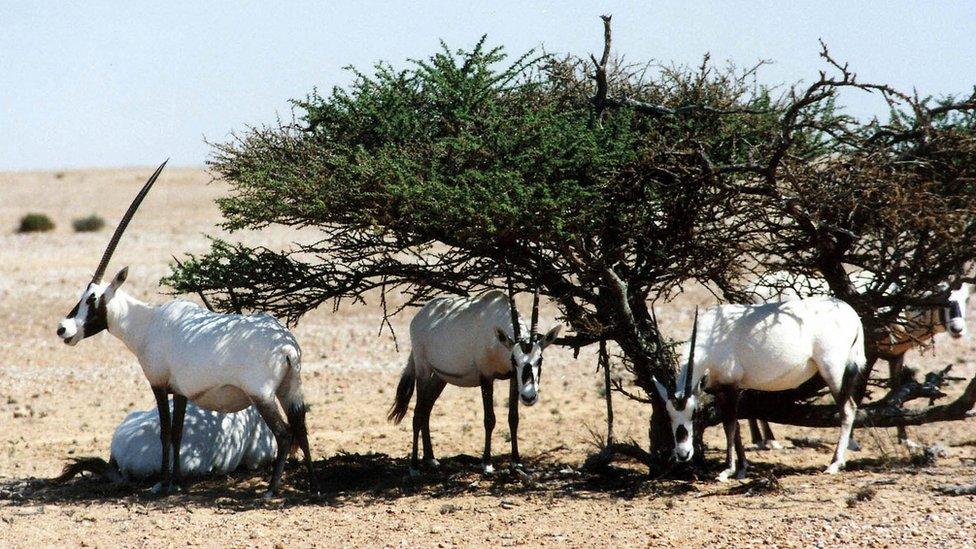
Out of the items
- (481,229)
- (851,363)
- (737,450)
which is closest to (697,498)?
(737,450)

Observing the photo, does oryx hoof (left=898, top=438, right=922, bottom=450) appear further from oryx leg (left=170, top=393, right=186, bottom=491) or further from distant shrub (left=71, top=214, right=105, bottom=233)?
distant shrub (left=71, top=214, right=105, bottom=233)

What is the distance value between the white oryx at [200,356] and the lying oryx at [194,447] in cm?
27

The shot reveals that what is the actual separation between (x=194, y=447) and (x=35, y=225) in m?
34.1

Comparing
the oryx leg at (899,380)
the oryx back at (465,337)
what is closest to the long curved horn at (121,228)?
the oryx back at (465,337)

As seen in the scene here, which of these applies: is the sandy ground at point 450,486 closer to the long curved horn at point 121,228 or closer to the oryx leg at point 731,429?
the oryx leg at point 731,429

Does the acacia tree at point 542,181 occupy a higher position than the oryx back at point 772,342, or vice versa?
the acacia tree at point 542,181

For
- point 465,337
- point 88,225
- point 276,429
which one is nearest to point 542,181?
point 465,337

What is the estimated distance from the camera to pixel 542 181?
988cm

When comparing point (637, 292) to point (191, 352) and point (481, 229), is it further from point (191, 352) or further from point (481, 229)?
point (191, 352)

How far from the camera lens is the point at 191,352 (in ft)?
33.1

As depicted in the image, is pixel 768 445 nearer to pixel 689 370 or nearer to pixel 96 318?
pixel 689 370

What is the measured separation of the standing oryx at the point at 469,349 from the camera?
34.9ft

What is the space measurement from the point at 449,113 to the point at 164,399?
3.50m

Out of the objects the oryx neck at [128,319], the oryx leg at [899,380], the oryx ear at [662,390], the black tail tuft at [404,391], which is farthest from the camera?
the black tail tuft at [404,391]
